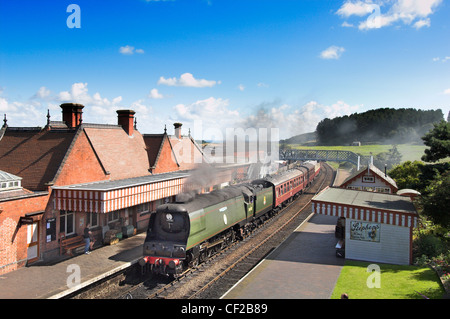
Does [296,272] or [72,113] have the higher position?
[72,113]

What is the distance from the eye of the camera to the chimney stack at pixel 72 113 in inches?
841

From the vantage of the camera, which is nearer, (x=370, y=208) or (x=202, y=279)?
(x=202, y=279)

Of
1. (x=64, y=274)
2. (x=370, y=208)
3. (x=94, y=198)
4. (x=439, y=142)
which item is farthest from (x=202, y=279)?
(x=439, y=142)

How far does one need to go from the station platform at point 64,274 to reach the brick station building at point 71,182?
1260mm

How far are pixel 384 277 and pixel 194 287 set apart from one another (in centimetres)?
853

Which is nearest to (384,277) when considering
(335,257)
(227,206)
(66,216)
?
(335,257)

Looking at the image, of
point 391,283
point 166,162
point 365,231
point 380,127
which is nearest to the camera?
point 391,283

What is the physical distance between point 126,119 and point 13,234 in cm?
1308

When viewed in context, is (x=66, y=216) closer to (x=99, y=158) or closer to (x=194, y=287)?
(x=99, y=158)

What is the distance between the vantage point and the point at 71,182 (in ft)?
61.2

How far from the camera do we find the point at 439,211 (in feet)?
49.0

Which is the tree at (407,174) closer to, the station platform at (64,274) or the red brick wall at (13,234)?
the station platform at (64,274)

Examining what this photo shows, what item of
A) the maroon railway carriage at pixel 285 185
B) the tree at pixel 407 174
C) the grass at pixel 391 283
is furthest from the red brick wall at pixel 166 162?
the tree at pixel 407 174

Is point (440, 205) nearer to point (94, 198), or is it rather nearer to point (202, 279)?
point (202, 279)
